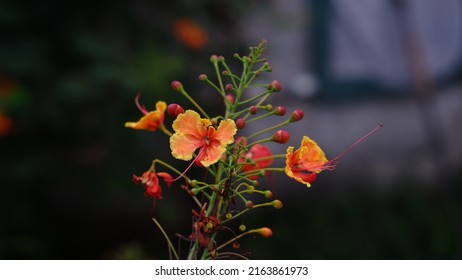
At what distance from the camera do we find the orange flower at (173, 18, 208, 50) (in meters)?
3.90

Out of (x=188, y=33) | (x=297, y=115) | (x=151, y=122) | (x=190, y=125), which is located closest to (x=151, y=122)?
(x=151, y=122)

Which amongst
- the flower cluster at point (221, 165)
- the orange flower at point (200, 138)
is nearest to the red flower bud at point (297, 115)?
the flower cluster at point (221, 165)

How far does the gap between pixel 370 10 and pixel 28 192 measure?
100 inches

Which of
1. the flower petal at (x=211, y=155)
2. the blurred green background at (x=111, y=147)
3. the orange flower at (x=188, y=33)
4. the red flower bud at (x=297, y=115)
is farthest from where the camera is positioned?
the orange flower at (x=188, y=33)

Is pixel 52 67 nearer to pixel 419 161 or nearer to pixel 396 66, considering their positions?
pixel 396 66

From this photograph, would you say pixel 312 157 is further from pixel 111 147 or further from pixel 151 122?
pixel 111 147

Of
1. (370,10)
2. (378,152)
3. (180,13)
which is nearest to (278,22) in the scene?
(180,13)

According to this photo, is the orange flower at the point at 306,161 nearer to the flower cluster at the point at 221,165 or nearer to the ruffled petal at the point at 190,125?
the flower cluster at the point at 221,165

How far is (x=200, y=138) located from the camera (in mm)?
1081

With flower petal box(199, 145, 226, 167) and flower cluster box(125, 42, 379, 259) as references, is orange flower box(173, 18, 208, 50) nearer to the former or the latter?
flower cluster box(125, 42, 379, 259)

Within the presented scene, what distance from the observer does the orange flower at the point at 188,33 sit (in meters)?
3.90

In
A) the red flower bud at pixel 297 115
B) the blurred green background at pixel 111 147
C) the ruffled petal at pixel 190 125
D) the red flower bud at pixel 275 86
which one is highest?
the blurred green background at pixel 111 147

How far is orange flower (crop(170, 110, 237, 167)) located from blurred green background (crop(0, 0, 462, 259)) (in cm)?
213

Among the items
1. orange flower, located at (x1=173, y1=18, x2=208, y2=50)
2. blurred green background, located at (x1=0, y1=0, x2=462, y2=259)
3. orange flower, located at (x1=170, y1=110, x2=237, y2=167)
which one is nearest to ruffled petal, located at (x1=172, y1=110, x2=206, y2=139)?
orange flower, located at (x1=170, y1=110, x2=237, y2=167)
